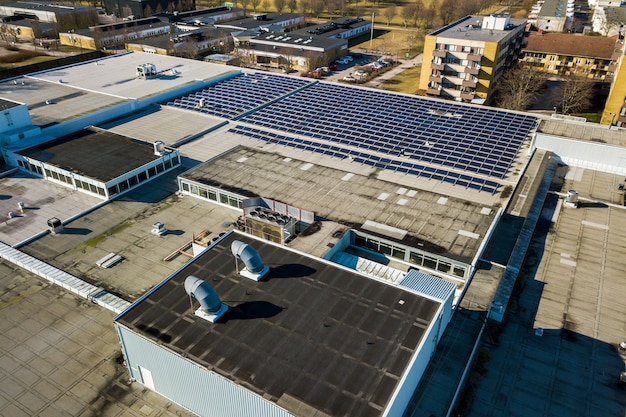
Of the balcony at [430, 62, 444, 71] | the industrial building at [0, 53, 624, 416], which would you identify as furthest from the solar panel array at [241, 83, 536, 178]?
the balcony at [430, 62, 444, 71]

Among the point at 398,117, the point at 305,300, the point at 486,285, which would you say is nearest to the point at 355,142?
the point at 398,117

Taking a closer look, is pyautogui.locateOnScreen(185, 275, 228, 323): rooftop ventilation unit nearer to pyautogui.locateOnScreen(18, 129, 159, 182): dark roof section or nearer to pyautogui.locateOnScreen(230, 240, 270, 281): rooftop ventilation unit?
pyautogui.locateOnScreen(230, 240, 270, 281): rooftop ventilation unit

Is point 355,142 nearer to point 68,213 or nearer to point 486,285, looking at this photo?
point 486,285

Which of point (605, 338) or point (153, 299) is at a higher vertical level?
point (153, 299)

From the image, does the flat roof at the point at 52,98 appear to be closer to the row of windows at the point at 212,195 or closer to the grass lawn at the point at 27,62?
the row of windows at the point at 212,195

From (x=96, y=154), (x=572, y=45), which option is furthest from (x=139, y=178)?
(x=572, y=45)

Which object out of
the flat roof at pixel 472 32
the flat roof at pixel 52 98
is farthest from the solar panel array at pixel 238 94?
the flat roof at pixel 472 32
